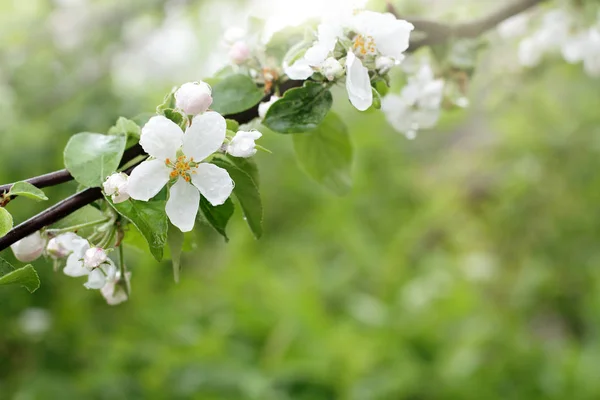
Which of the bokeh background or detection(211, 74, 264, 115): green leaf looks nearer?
detection(211, 74, 264, 115): green leaf

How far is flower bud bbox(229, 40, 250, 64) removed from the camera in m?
0.49

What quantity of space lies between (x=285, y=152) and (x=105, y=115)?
3.32 feet

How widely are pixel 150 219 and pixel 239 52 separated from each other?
18cm

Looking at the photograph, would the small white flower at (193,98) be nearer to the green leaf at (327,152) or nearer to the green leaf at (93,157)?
the green leaf at (93,157)

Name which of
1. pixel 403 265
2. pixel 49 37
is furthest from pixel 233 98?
pixel 403 265

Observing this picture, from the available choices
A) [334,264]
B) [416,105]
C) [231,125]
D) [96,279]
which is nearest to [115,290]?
[96,279]

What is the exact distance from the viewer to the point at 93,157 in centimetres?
40

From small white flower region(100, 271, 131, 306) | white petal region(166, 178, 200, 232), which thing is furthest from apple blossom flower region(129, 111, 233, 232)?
small white flower region(100, 271, 131, 306)

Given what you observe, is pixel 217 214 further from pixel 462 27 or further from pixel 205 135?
pixel 462 27

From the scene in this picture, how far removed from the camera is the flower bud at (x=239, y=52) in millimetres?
489

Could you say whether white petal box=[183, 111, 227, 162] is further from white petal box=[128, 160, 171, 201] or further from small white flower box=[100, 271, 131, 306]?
small white flower box=[100, 271, 131, 306]

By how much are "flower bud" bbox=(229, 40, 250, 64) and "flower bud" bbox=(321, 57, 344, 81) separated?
4.2 inches

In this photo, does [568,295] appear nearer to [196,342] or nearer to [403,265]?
[403,265]

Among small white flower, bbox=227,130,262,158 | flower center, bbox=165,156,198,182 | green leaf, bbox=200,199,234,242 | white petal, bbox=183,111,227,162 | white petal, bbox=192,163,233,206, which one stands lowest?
green leaf, bbox=200,199,234,242
